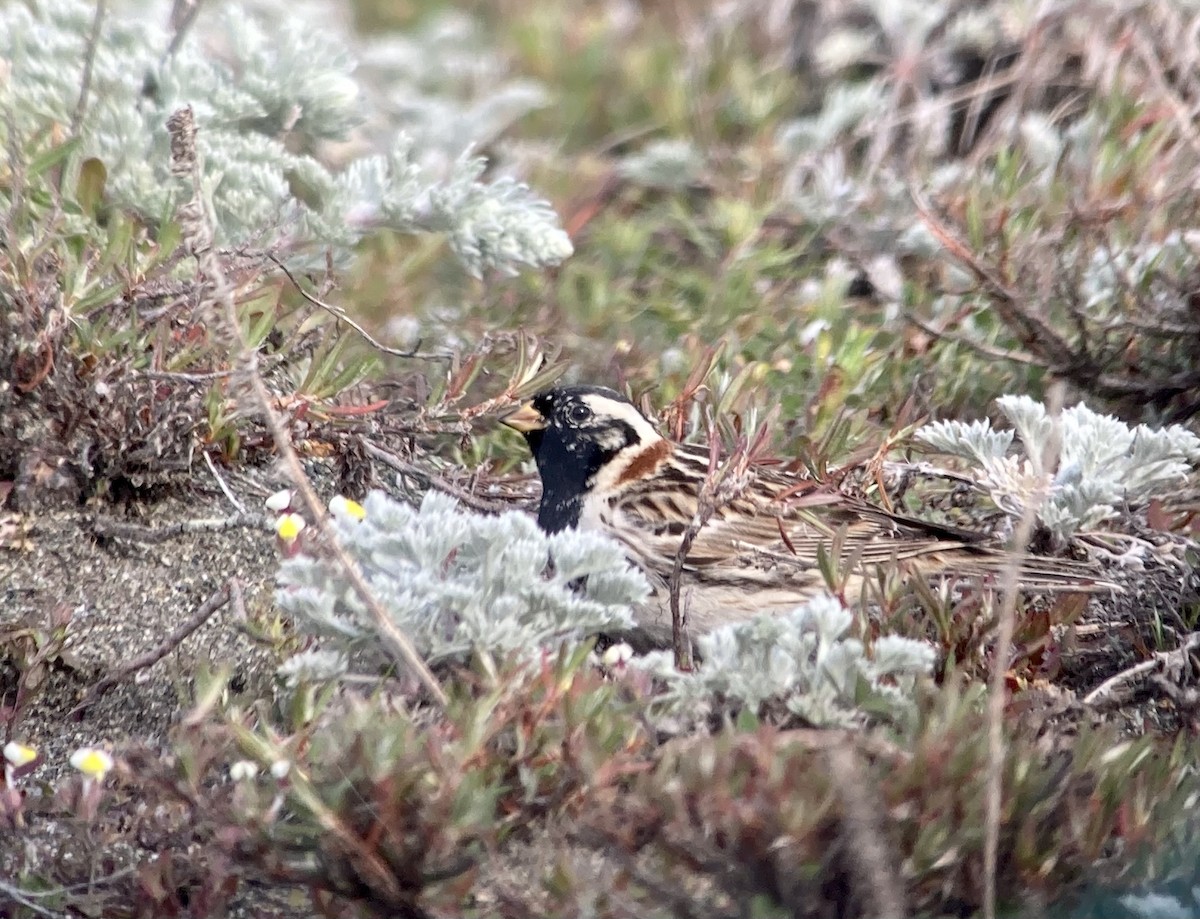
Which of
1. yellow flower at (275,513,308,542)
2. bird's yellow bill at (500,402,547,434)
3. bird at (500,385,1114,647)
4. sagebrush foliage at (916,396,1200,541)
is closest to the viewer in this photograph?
yellow flower at (275,513,308,542)

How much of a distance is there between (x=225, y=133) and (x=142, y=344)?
45.4 inches

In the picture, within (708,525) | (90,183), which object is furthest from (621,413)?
(90,183)

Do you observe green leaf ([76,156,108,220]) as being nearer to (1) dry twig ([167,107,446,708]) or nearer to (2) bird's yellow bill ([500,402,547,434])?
(1) dry twig ([167,107,446,708])

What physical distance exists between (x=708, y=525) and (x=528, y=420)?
1.79ft

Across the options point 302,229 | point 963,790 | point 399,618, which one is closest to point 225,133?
point 302,229

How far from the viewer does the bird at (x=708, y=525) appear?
12.0ft

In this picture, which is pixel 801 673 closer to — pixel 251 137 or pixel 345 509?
pixel 345 509

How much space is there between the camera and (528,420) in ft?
13.4

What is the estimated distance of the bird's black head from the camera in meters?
4.06

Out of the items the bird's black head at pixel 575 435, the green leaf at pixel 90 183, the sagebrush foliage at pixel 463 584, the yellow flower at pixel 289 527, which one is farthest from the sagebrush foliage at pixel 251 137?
the sagebrush foliage at pixel 463 584

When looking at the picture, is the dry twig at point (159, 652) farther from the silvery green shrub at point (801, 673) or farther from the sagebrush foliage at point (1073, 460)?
the sagebrush foliage at point (1073, 460)

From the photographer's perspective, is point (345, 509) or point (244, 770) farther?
point (345, 509)

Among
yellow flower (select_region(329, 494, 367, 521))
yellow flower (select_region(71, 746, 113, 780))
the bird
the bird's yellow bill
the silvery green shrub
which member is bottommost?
yellow flower (select_region(71, 746, 113, 780))

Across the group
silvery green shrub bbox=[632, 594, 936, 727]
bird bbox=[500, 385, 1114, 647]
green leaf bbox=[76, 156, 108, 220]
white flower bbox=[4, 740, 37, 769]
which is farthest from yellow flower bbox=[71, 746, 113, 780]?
green leaf bbox=[76, 156, 108, 220]
